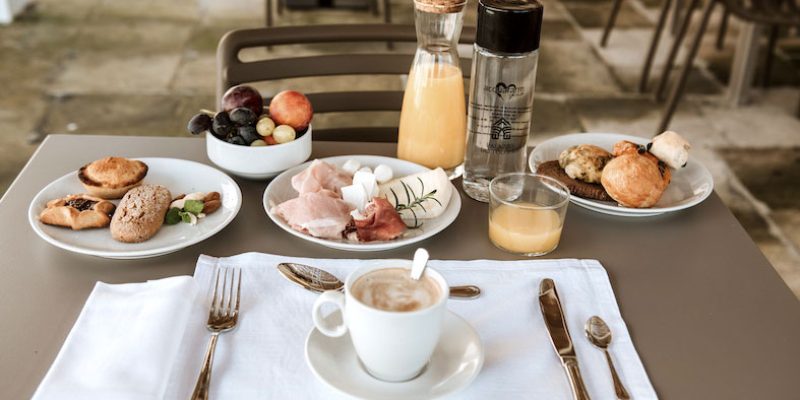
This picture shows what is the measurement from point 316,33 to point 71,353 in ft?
3.03

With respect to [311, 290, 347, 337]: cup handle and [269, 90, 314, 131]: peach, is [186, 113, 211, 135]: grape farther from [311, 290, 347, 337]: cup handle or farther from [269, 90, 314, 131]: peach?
[311, 290, 347, 337]: cup handle

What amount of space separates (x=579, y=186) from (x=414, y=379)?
1.52ft

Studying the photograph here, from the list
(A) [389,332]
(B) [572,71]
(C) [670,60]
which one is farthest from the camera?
(B) [572,71]

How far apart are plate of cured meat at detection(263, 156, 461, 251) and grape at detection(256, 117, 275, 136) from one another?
0.21 feet

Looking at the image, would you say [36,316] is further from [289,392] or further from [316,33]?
[316,33]

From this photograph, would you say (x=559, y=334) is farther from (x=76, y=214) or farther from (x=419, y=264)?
(x=76, y=214)

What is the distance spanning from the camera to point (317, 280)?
865 mm

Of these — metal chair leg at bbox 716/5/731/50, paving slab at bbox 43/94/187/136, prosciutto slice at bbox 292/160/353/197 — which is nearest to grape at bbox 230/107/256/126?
prosciutto slice at bbox 292/160/353/197

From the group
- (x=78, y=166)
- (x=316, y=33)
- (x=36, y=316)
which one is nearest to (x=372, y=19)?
(x=316, y=33)

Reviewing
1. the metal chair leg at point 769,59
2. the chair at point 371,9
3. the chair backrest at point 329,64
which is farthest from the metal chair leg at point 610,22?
the chair backrest at point 329,64

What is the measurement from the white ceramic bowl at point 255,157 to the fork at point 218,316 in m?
0.22

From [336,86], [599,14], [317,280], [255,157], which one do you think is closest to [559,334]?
[317,280]

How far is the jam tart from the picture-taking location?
0.94 metres

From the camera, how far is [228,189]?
41.3 inches
